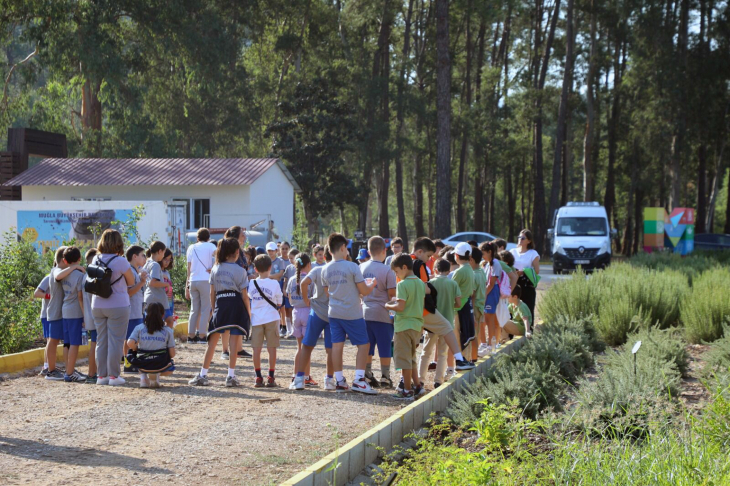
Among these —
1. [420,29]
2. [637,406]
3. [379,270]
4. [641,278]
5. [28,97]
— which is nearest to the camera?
[637,406]

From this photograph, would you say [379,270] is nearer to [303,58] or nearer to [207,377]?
[207,377]

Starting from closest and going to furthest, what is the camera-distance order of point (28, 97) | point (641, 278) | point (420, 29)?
point (641, 278) → point (28, 97) → point (420, 29)

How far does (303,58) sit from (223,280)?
47.2 meters

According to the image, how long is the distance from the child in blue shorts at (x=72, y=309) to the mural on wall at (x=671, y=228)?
80.6 feet

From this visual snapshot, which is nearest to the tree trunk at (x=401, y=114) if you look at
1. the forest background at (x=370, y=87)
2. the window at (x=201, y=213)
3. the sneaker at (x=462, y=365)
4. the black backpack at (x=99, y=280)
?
the forest background at (x=370, y=87)

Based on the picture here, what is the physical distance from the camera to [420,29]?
173ft

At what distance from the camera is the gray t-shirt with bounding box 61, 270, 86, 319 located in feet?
30.4

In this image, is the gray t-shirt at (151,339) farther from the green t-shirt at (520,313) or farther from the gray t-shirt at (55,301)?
the green t-shirt at (520,313)

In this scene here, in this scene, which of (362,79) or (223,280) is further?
(362,79)

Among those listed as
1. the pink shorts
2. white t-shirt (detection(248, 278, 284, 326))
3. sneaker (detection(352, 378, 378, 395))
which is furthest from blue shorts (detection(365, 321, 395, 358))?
the pink shorts

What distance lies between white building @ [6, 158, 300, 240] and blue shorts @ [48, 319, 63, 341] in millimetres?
21974

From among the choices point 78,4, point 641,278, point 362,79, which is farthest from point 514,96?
point 641,278

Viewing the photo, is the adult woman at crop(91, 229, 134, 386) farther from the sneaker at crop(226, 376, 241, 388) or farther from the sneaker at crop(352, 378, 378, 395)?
the sneaker at crop(352, 378, 378, 395)

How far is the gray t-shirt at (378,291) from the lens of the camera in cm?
869
